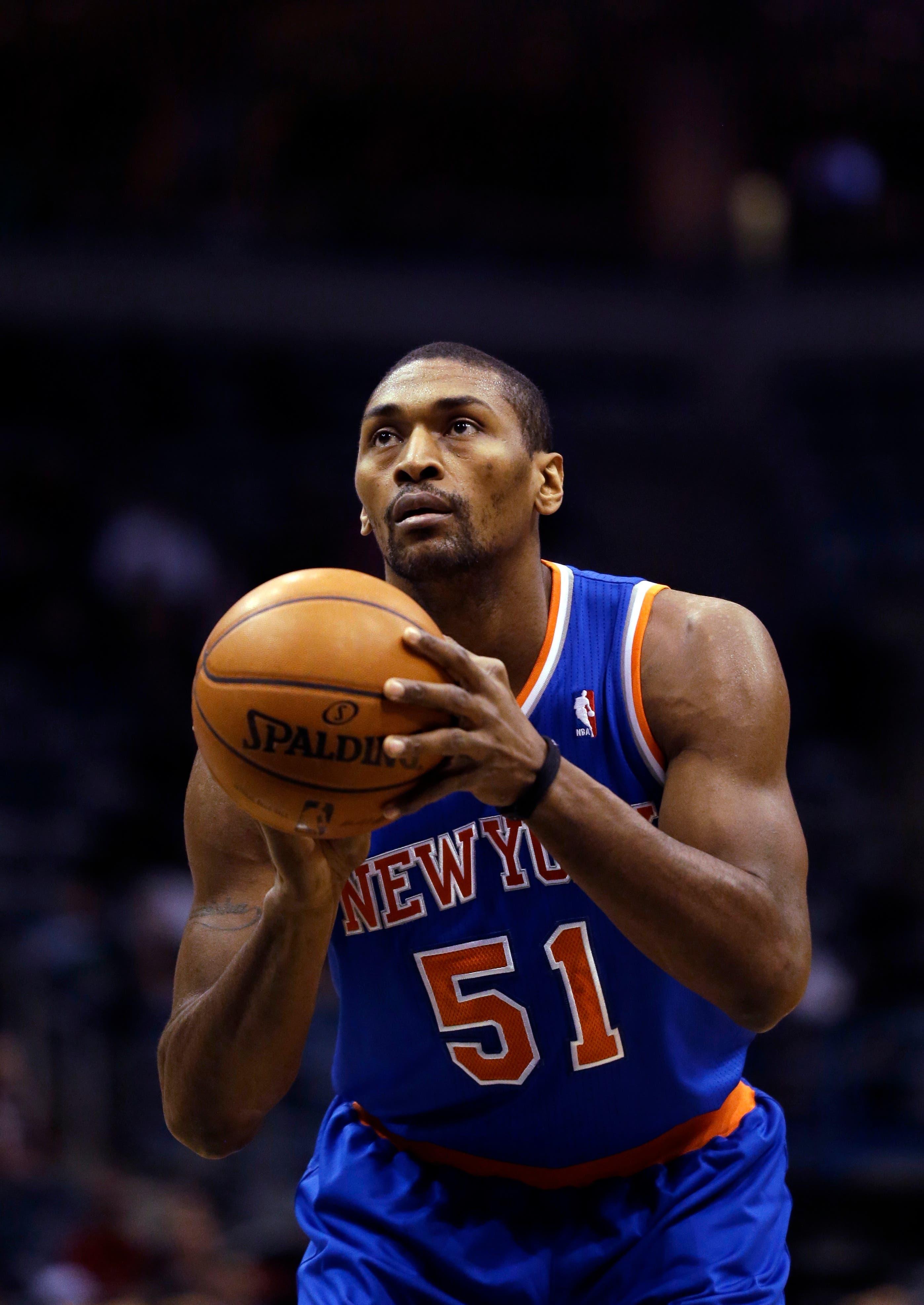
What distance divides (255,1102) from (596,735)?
3.07ft

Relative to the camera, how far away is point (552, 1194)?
9.93ft

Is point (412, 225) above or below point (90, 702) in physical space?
above

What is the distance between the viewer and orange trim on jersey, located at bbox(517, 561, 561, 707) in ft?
10.1

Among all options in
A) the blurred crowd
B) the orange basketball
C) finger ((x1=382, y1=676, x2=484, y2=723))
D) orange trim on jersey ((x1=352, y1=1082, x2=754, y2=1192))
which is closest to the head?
the orange basketball

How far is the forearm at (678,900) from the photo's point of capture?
2348 millimetres

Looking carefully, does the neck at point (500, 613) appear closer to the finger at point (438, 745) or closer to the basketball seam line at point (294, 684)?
the basketball seam line at point (294, 684)

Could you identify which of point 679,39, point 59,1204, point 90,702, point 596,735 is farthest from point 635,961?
point 679,39

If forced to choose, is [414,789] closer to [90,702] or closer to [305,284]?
[90,702]

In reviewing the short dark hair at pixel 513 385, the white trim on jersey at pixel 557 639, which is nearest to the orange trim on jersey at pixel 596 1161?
the white trim on jersey at pixel 557 639

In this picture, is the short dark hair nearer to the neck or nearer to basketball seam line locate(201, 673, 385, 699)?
the neck

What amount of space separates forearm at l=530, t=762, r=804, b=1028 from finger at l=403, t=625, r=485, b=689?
0.21 metres

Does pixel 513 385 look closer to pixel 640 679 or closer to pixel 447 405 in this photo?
pixel 447 405

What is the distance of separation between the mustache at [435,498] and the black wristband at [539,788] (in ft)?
2.65

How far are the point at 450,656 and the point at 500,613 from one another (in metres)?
0.92
